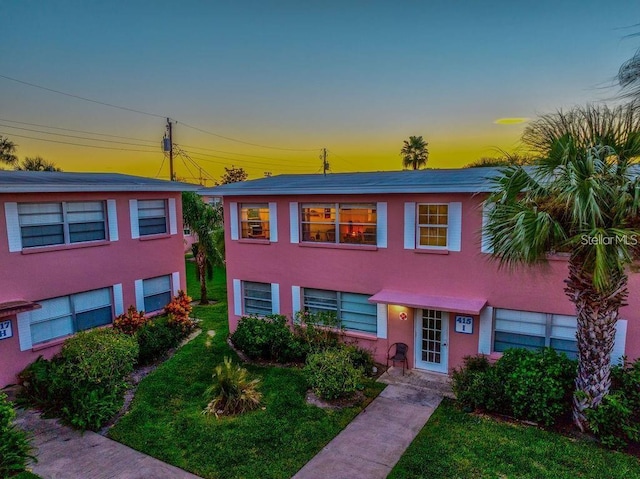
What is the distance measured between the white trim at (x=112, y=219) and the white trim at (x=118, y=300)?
1851 millimetres

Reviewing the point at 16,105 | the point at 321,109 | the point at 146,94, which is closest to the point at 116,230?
the point at 146,94

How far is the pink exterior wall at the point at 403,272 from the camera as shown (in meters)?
10.7

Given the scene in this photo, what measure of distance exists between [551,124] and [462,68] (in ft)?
27.2

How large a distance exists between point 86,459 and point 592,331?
37.3ft

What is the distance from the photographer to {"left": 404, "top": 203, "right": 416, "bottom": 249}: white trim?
12164 millimetres

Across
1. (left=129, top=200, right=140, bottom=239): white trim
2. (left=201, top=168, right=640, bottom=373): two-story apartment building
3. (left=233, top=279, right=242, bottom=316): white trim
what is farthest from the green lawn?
(left=129, top=200, right=140, bottom=239): white trim

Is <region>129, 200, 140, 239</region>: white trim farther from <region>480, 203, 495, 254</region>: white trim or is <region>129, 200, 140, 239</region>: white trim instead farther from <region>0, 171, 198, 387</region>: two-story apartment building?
<region>480, 203, 495, 254</region>: white trim

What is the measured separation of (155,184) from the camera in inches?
612

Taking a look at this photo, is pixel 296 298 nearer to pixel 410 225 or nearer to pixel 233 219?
pixel 233 219

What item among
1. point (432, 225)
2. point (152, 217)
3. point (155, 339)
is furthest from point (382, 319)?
point (152, 217)

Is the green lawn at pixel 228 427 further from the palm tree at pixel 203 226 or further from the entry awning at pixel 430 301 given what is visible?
the palm tree at pixel 203 226

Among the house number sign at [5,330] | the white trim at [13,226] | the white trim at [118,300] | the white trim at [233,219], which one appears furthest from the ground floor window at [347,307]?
the white trim at [13,226]

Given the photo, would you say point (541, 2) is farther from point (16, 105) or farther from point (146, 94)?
point (16, 105)

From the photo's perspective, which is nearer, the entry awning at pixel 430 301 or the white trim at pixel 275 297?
the entry awning at pixel 430 301
